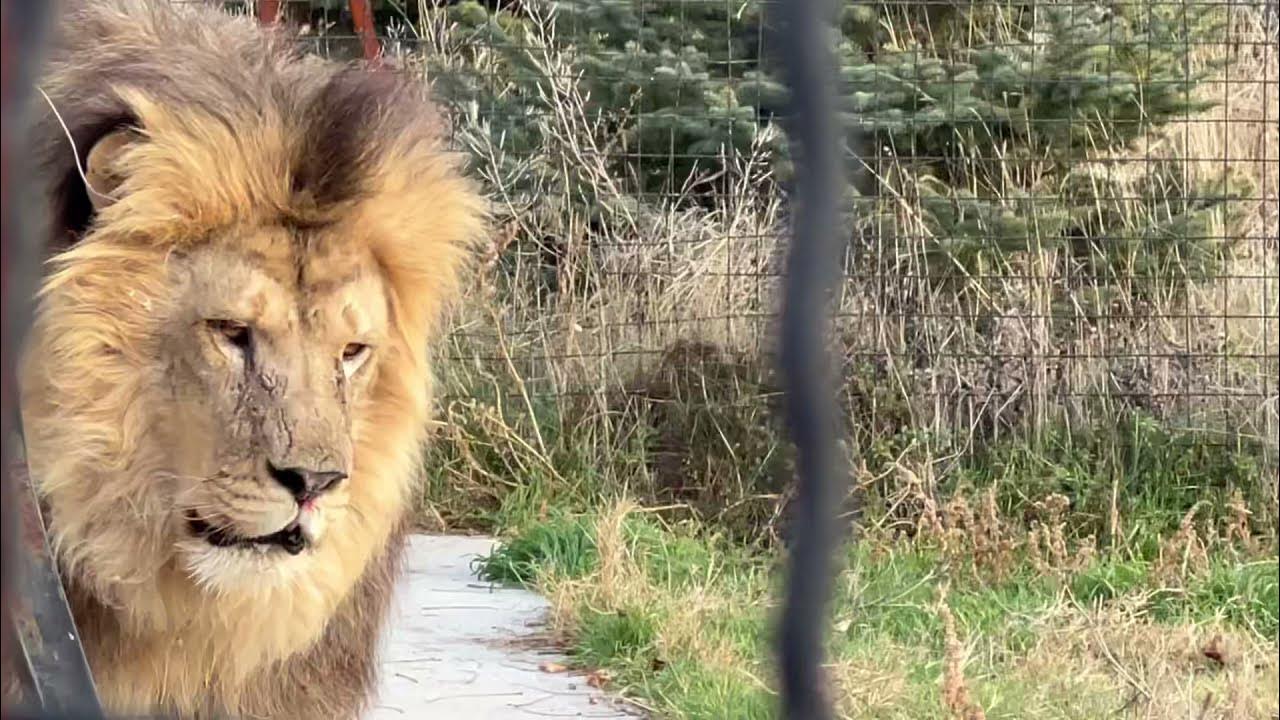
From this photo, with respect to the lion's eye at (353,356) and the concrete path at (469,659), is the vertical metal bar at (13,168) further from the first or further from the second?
the concrete path at (469,659)

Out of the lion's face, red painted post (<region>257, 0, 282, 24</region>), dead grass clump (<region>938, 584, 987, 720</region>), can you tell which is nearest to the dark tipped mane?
the lion's face

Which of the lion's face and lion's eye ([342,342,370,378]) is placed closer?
the lion's face

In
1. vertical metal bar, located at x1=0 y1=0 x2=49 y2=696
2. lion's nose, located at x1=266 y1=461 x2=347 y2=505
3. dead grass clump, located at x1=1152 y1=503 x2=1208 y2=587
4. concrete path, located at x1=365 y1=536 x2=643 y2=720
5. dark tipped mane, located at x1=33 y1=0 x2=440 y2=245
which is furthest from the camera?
dead grass clump, located at x1=1152 y1=503 x2=1208 y2=587

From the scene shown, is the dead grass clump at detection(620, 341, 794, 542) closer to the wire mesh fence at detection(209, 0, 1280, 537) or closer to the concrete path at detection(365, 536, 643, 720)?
the wire mesh fence at detection(209, 0, 1280, 537)

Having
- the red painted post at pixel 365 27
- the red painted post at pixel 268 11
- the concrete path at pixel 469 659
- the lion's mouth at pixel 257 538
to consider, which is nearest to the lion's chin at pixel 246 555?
the lion's mouth at pixel 257 538

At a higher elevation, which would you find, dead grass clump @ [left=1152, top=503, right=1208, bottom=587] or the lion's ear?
the lion's ear

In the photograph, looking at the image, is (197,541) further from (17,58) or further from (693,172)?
(693,172)

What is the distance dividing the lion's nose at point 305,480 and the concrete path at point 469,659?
1177 millimetres

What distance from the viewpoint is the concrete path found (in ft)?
13.8

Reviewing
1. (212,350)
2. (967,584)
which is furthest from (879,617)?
(212,350)

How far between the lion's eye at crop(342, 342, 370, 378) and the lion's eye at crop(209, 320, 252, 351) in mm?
176

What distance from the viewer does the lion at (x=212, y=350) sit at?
9.05 feet

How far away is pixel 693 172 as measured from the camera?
6.93m

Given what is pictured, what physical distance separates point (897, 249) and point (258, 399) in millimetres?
4251
